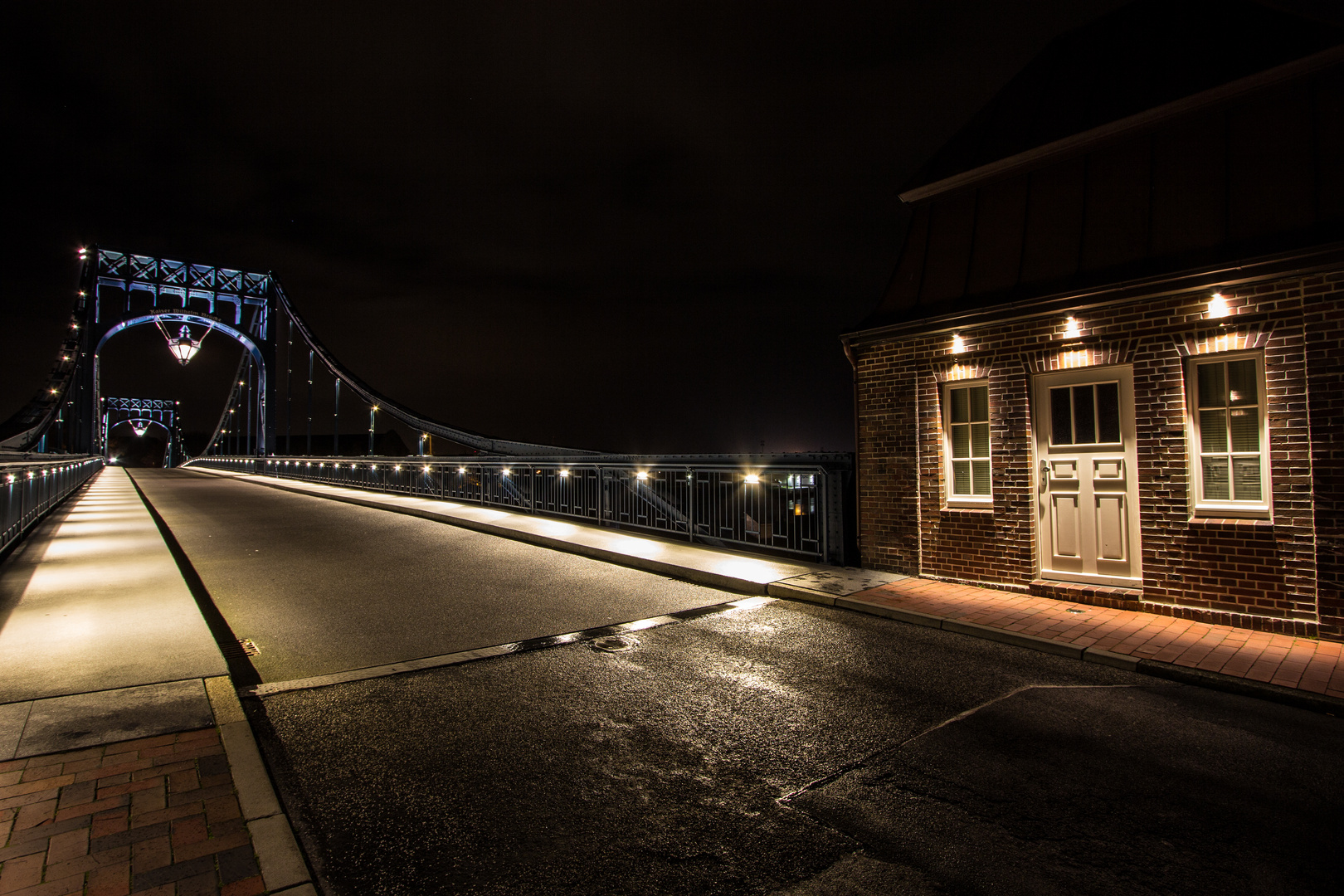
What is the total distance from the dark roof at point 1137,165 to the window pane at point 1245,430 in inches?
50.9

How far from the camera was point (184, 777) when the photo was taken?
306 centimetres

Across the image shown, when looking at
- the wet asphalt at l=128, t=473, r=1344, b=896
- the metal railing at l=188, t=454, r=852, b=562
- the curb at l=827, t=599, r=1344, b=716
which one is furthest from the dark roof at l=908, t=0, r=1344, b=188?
the wet asphalt at l=128, t=473, r=1344, b=896

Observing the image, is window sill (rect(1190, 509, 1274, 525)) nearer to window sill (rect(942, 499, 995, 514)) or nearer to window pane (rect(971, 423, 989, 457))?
window sill (rect(942, 499, 995, 514))

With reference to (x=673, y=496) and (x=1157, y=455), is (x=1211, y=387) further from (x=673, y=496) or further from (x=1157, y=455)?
(x=673, y=496)

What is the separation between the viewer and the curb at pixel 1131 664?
4.20 metres

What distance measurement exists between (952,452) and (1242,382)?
2632mm

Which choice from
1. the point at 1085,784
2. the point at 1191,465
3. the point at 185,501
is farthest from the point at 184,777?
the point at 185,501

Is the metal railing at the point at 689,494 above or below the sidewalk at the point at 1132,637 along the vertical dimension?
above

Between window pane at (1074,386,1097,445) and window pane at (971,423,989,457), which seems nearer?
window pane at (1074,386,1097,445)

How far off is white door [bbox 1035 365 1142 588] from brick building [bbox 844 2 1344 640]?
0.02 meters

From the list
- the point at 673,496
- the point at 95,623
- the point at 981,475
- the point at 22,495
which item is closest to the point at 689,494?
the point at 673,496

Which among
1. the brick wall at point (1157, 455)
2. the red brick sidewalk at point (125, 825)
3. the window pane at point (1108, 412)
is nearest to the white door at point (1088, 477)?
the window pane at point (1108, 412)

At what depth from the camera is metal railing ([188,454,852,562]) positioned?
898 centimetres

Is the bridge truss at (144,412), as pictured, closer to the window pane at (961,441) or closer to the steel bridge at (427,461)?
the steel bridge at (427,461)
